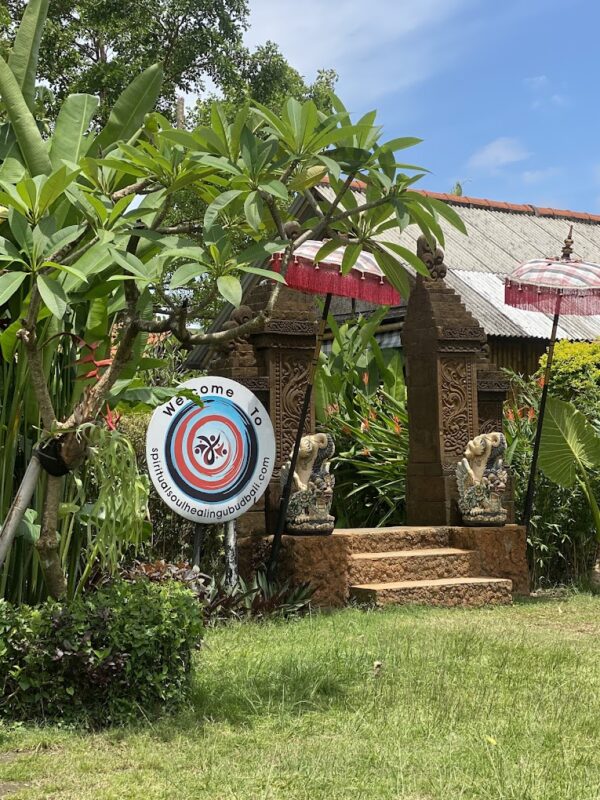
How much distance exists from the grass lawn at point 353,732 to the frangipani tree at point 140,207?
106 centimetres

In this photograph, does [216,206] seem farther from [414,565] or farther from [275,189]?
[414,565]

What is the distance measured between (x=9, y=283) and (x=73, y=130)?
130cm

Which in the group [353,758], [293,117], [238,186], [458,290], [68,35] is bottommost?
[353,758]

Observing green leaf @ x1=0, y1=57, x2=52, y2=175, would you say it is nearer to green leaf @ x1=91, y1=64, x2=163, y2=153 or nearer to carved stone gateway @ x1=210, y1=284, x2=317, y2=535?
green leaf @ x1=91, y1=64, x2=163, y2=153

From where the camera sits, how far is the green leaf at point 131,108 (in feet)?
17.0

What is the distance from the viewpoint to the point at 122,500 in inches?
190

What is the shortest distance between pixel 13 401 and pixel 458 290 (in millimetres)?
11031

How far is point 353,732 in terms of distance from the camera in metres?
Answer: 4.75

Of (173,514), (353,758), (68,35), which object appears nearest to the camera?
(353,758)

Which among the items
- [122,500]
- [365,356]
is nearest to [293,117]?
[122,500]

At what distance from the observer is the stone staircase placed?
8.59 meters

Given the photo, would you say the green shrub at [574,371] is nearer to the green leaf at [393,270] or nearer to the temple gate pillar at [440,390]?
the temple gate pillar at [440,390]

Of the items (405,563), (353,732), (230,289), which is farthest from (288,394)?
(230,289)

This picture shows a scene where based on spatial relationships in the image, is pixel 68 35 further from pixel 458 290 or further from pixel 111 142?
pixel 111 142
